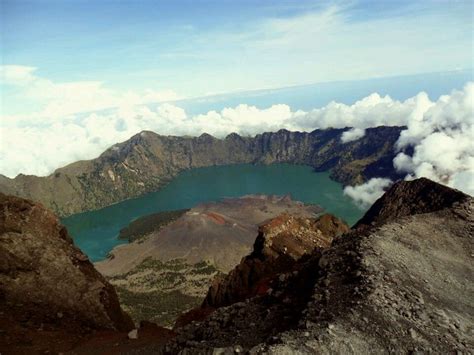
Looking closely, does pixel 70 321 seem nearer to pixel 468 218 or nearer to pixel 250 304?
pixel 250 304

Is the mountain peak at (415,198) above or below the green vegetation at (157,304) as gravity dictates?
above

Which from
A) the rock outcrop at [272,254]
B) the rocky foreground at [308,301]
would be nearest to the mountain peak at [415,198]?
the rocky foreground at [308,301]

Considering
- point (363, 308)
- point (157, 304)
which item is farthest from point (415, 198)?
point (157, 304)

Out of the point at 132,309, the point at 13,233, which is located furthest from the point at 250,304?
the point at 132,309

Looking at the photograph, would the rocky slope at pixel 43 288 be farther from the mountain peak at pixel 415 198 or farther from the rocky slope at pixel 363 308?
the mountain peak at pixel 415 198

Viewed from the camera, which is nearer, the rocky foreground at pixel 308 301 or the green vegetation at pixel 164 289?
the rocky foreground at pixel 308 301

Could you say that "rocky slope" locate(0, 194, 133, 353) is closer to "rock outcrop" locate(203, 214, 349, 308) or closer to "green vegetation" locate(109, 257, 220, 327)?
"rock outcrop" locate(203, 214, 349, 308)

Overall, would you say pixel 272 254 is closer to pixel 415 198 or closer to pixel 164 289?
pixel 415 198
